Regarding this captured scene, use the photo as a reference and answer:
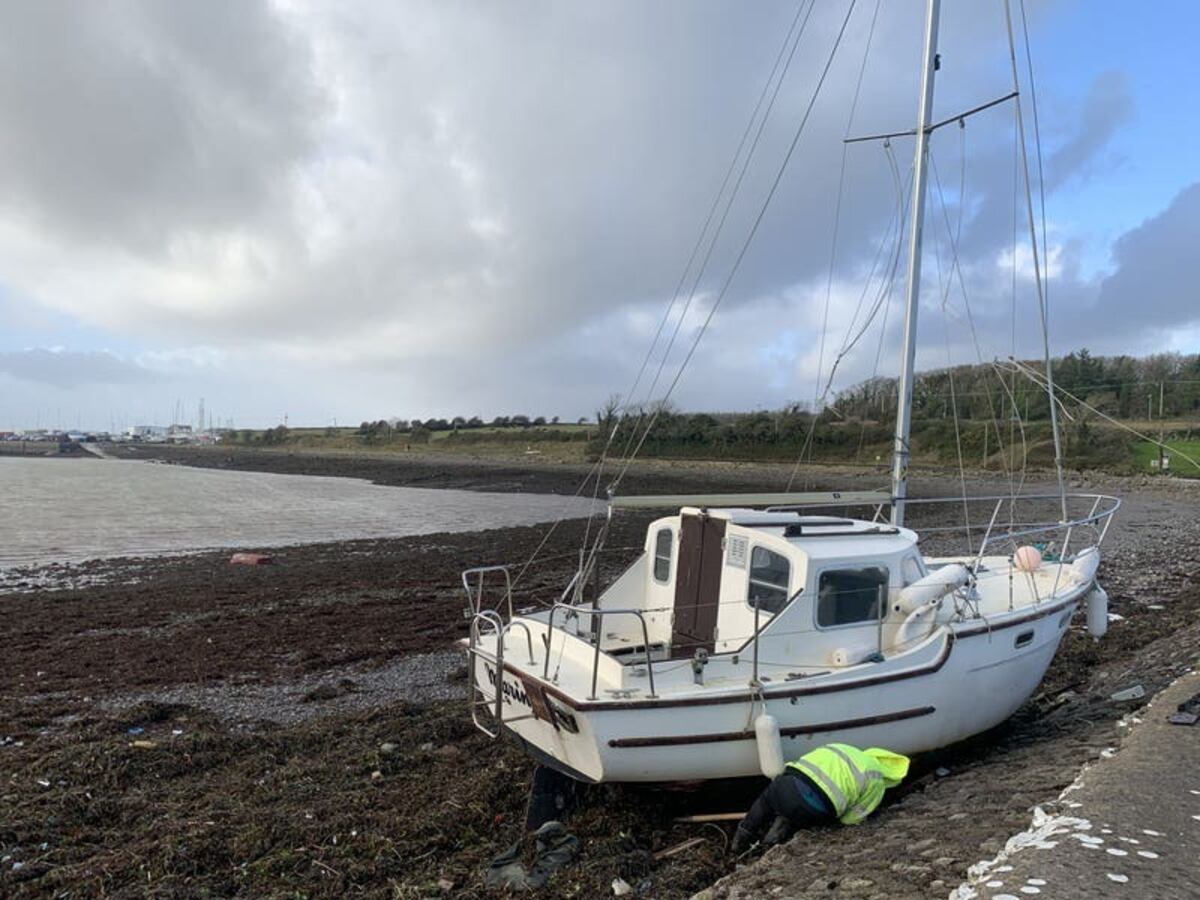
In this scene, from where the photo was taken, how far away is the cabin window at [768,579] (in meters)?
7.11

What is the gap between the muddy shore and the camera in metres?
5.54

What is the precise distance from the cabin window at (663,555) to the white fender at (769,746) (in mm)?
2409

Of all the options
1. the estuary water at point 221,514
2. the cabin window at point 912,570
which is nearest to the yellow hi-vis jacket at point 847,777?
the cabin window at point 912,570

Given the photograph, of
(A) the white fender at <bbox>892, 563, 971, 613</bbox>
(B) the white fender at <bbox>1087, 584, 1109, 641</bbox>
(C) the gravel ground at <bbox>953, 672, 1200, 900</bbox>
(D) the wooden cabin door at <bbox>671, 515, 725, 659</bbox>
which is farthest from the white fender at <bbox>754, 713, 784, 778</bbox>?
(B) the white fender at <bbox>1087, 584, 1109, 641</bbox>

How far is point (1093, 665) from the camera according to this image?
35.1 feet

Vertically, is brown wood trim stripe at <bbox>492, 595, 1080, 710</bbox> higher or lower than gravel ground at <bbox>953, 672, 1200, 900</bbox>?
higher

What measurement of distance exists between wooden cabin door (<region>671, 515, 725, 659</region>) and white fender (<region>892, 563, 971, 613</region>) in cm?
169

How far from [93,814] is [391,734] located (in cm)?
280

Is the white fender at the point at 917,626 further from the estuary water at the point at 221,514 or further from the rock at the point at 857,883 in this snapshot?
the estuary water at the point at 221,514

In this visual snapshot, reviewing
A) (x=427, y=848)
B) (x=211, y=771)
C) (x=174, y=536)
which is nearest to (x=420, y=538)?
(x=174, y=536)

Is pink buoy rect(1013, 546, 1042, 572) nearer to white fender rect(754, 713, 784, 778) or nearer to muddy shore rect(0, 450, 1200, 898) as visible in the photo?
muddy shore rect(0, 450, 1200, 898)

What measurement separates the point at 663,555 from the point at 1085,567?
5185mm

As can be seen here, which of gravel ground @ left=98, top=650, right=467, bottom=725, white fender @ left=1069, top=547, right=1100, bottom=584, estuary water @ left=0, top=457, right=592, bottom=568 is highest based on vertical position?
white fender @ left=1069, top=547, right=1100, bottom=584

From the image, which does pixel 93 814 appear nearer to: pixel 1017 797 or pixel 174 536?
pixel 1017 797
